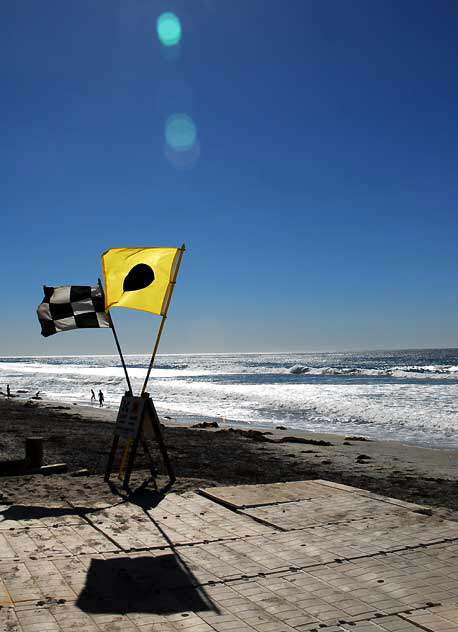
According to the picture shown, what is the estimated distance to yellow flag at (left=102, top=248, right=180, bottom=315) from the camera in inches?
368

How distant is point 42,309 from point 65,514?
11.0 ft

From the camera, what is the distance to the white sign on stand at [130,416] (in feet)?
31.9

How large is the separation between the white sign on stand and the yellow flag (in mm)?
1615

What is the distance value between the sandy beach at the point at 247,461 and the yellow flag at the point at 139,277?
302cm

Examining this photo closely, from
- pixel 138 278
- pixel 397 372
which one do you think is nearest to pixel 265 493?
pixel 138 278

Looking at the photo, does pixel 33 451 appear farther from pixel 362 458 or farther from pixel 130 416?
pixel 362 458

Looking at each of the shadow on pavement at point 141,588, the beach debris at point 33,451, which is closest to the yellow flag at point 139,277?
the beach debris at point 33,451

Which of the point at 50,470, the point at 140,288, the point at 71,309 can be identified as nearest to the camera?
the point at 140,288

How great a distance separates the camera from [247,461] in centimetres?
1530

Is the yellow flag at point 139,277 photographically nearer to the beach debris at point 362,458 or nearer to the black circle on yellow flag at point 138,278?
the black circle on yellow flag at point 138,278

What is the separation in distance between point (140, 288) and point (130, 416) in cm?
215

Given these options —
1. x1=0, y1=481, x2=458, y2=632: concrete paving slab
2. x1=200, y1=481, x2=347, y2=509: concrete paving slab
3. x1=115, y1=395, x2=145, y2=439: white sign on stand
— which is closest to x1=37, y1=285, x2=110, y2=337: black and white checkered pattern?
x1=115, y1=395, x2=145, y2=439: white sign on stand

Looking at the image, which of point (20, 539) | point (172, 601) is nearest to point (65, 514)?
point (20, 539)

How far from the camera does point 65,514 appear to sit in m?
7.97
